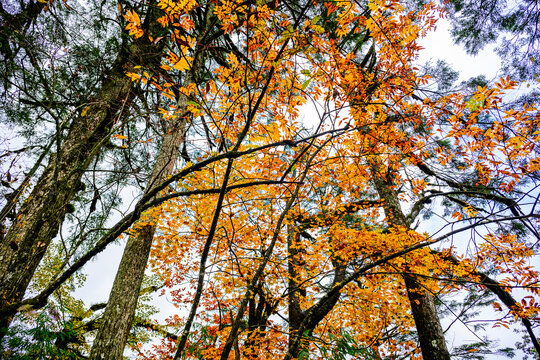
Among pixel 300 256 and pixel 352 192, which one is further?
pixel 352 192

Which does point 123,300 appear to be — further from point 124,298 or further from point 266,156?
point 266,156

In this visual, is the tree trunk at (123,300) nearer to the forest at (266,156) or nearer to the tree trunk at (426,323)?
the forest at (266,156)

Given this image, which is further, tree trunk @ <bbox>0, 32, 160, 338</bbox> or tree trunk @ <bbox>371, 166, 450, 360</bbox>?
tree trunk @ <bbox>371, 166, 450, 360</bbox>

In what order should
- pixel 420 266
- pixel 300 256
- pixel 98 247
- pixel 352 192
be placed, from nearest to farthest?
pixel 98 247
pixel 420 266
pixel 300 256
pixel 352 192

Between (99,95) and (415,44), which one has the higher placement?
(415,44)

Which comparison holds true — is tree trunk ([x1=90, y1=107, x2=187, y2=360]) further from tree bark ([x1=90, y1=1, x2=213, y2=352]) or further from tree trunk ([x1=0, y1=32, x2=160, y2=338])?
tree trunk ([x1=0, y1=32, x2=160, y2=338])

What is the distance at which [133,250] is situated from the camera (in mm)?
3271

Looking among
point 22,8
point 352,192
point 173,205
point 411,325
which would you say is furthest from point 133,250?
point 411,325

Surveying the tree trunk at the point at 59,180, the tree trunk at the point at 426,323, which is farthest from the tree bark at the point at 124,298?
the tree trunk at the point at 426,323

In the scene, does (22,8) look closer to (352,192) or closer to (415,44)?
(415,44)

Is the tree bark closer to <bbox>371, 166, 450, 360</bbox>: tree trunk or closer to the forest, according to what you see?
the forest

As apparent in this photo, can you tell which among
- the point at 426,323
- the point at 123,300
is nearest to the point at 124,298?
the point at 123,300

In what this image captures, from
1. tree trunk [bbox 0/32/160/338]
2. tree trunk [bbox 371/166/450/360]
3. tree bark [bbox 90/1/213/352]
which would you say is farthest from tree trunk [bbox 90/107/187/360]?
tree trunk [bbox 371/166/450/360]

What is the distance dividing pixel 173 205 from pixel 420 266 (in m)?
4.55
